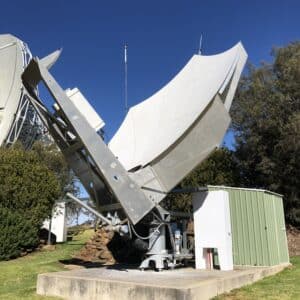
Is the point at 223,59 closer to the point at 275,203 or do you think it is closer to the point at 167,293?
the point at 275,203

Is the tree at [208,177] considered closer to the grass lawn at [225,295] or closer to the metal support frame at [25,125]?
the grass lawn at [225,295]

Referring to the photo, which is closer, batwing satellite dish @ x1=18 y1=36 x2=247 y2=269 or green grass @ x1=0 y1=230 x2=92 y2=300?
batwing satellite dish @ x1=18 y1=36 x2=247 y2=269

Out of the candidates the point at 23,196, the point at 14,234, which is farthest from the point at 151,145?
the point at 23,196

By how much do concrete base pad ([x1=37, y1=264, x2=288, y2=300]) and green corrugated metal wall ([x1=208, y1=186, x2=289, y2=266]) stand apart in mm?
1489

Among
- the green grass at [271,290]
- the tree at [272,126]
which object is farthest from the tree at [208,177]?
the green grass at [271,290]

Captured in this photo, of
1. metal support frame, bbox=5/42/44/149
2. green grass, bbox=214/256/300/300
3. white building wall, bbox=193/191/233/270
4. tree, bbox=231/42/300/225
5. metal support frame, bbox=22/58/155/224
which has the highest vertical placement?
metal support frame, bbox=5/42/44/149

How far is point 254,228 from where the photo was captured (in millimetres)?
11516

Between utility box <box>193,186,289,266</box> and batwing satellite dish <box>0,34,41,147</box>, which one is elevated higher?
batwing satellite dish <box>0,34,41,147</box>

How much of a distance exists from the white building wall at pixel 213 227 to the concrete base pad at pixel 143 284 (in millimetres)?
799

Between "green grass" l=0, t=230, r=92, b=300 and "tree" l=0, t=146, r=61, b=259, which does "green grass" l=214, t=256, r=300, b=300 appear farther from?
"tree" l=0, t=146, r=61, b=259

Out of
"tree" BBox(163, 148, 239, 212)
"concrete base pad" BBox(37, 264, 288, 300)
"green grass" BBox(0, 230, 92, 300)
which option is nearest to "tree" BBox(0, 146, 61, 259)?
"green grass" BBox(0, 230, 92, 300)

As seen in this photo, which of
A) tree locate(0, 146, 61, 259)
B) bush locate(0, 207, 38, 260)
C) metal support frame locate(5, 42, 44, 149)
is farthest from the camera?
metal support frame locate(5, 42, 44, 149)

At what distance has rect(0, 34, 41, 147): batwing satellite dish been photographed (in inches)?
1115

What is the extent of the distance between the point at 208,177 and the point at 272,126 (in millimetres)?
4417
